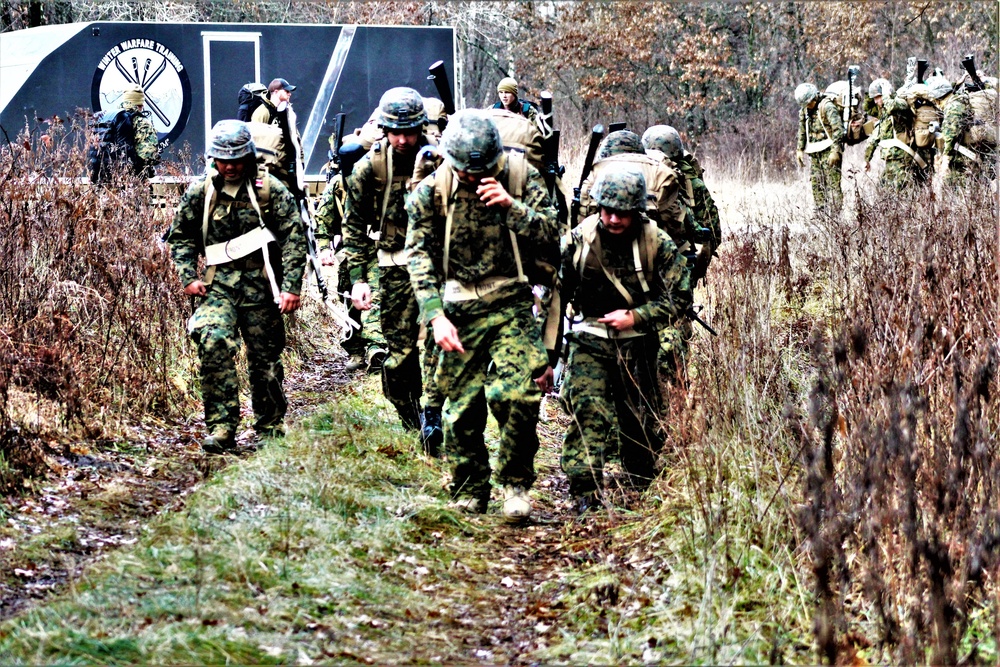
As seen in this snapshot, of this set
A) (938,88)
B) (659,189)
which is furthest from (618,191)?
(938,88)

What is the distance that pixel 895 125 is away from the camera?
56.2 feet

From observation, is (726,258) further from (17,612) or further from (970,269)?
(17,612)

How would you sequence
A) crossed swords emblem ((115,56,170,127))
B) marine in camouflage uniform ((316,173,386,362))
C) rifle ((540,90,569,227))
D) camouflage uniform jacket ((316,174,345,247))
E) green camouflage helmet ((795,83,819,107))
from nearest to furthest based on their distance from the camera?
rifle ((540,90,569,227))
marine in camouflage uniform ((316,173,386,362))
camouflage uniform jacket ((316,174,345,247))
crossed swords emblem ((115,56,170,127))
green camouflage helmet ((795,83,819,107))

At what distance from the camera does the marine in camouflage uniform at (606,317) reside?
22.2 ft

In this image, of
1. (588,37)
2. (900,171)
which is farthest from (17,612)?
(588,37)

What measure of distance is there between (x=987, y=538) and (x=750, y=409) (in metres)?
2.30

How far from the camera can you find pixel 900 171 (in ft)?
53.9

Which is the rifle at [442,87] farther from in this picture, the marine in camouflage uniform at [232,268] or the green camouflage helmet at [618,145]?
the marine in camouflage uniform at [232,268]

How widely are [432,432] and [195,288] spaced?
167cm

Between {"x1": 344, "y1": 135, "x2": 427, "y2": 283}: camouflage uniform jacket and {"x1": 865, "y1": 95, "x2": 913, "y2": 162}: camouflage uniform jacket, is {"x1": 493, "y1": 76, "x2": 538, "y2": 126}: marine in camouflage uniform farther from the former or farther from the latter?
{"x1": 865, "y1": 95, "x2": 913, "y2": 162}: camouflage uniform jacket

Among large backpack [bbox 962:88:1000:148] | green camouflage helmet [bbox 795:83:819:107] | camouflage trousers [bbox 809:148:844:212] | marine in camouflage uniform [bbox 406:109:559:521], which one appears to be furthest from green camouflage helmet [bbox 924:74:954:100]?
marine in camouflage uniform [bbox 406:109:559:521]

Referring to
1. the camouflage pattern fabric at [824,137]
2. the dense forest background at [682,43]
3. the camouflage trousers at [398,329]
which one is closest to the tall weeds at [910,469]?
the camouflage trousers at [398,329]

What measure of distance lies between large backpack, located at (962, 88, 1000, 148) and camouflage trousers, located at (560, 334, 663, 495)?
9.54m

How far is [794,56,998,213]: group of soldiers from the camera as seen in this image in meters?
15.3
